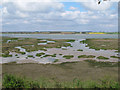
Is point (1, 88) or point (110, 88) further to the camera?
point (1, 88)

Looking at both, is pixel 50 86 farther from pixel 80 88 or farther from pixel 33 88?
pixel 80 88

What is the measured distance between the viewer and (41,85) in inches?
368

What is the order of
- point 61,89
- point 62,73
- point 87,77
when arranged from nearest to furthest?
1. point 61,89
2. point 87,77
3. point 62,73

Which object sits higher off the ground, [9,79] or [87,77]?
[9,79]

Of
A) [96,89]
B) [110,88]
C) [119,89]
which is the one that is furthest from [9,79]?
[119,89]

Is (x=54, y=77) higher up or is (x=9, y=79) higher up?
(x=9, y=79)

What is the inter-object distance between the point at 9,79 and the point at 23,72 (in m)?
5.75

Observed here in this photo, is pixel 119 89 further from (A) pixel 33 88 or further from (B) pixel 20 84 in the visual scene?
(B) pixel 20 84

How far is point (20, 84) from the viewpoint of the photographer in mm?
9234

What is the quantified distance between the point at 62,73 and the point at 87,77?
119 inches

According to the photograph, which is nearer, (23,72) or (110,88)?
(110,88)

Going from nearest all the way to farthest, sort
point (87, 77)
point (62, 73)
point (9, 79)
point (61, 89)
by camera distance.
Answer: point (61, 89) → point (9, 79) → point (87, 77) → point (62, 73)

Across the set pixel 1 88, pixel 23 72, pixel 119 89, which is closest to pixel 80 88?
pixel 119 89

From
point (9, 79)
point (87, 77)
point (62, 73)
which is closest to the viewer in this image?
point (9, 79)
